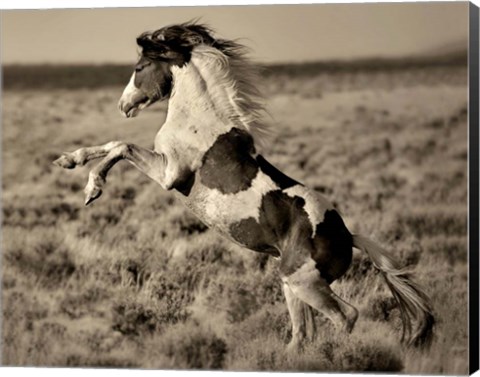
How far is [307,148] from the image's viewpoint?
6.41m

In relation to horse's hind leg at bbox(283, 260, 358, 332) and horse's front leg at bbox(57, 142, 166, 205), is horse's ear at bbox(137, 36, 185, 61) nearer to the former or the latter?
horse's front leg at bbox(57, 142, 166, 205)

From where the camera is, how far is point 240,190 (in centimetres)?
636

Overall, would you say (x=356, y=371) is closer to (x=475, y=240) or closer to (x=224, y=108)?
(x=475, y=240)

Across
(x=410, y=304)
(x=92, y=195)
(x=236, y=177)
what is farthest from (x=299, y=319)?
(x=92, y=195)

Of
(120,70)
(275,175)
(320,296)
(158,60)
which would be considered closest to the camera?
(320,296)

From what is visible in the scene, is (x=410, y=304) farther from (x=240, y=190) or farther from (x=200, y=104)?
(x=200, y=104)

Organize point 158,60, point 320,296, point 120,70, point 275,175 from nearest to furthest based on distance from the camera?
point 320,296
point 275,175
point 158,60
point 120,70

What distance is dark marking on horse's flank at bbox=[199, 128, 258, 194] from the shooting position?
6371 mm

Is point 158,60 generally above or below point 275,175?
above

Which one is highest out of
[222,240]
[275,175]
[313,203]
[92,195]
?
[275,175]

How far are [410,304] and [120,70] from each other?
1838 millimetres

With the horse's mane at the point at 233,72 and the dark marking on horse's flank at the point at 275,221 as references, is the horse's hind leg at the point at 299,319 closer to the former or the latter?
the dark marking on horse's flank at the point at 275,221

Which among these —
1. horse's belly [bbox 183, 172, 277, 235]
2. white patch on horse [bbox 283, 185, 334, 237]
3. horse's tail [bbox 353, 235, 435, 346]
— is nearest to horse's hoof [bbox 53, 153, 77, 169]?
horse's belly [bbox 183, 172, 277, 235]

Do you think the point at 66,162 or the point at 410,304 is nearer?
the point at 410,304
